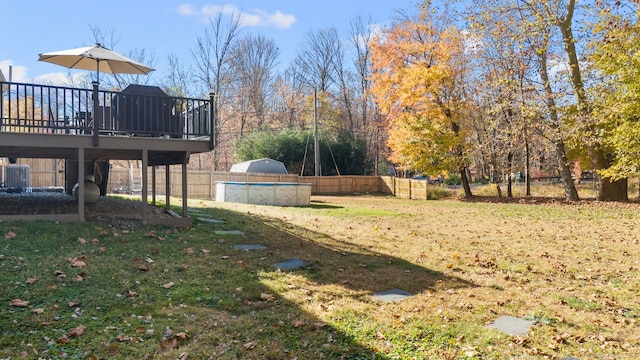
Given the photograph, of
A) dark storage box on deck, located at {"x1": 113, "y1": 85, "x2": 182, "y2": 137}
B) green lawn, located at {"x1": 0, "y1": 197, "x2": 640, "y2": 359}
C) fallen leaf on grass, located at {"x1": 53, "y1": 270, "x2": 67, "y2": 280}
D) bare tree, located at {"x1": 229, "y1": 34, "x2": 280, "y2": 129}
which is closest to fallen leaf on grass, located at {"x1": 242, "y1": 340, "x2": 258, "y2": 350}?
green lawn, located at {"x1": 0, "y1": 197, "x2": 640, "y2": 359}

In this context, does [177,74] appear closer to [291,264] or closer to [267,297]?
[291,264]

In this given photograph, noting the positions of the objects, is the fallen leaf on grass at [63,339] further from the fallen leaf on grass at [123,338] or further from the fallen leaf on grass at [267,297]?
the fallen leaf on grass at [267,297]

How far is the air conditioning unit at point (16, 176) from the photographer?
44.4ft

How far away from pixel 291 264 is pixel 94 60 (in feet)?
21.6

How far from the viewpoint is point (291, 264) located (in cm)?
584

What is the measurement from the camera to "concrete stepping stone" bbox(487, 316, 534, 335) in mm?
3650

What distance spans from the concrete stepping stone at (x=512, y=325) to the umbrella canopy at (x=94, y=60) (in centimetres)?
772

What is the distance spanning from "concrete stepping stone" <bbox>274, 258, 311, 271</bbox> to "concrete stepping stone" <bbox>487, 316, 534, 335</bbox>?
262cm

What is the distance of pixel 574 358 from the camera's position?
3.16m

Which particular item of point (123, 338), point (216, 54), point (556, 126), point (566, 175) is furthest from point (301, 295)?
point (216, 54)

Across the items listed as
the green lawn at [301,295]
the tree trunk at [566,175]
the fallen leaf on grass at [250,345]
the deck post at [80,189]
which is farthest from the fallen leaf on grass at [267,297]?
the tree trunk at [566,175]

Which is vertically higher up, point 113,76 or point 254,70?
point 254,70

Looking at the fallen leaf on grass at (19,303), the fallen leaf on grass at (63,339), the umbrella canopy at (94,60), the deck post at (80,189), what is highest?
the umbrella canopy at (94,60)

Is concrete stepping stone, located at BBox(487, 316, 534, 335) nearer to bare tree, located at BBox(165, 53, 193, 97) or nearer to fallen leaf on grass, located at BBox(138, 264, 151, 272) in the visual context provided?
fallen leaf on grass, located at BBox(138, 264, 151, 272)
